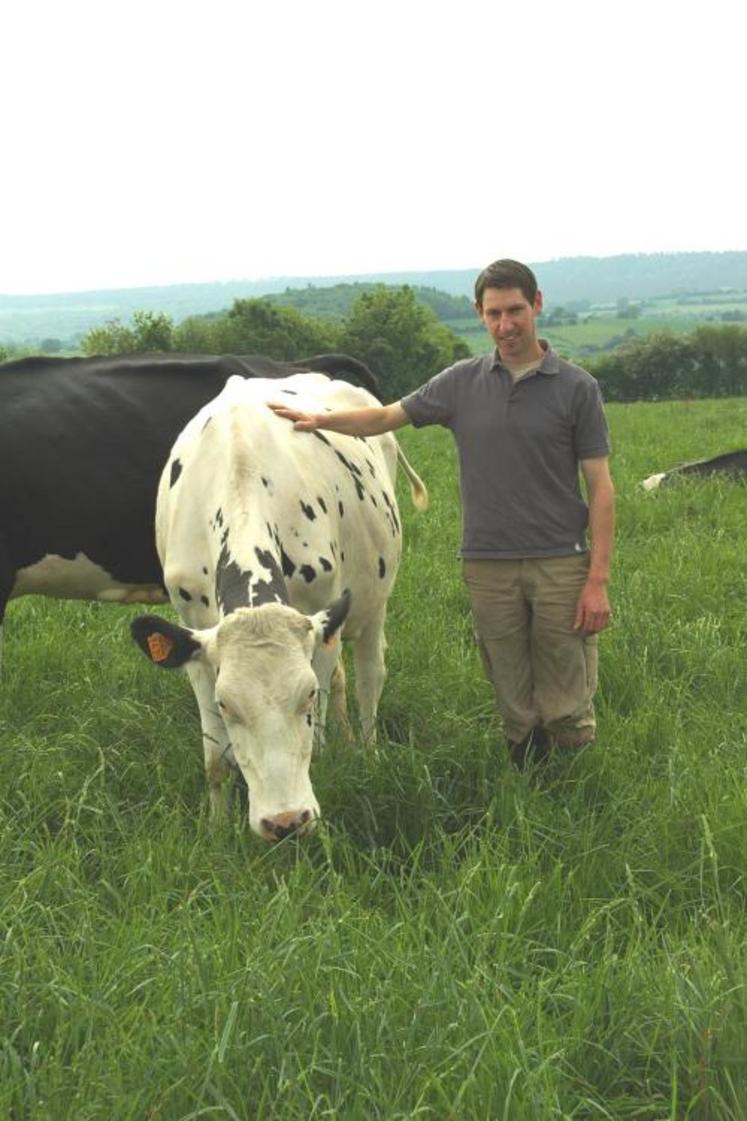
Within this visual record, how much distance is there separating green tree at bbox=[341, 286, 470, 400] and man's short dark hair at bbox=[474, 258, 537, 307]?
62443mm

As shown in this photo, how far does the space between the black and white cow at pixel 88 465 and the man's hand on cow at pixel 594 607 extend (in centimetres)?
261

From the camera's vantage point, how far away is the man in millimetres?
4324

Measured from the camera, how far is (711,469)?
40.0ft

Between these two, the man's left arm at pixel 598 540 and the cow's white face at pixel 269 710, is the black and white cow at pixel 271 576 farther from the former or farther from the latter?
the man's left arm at pixel 598 540

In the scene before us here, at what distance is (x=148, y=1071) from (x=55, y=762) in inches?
92.6

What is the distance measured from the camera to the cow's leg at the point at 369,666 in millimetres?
5500

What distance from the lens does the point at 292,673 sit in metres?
3.44

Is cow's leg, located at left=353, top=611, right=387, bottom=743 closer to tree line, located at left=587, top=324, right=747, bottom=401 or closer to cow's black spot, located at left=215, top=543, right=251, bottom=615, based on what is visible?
cow's black spot, located at left=215, top=543, right=251, bottom=615

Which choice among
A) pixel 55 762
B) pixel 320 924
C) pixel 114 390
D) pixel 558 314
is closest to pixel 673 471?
pixel 114 390

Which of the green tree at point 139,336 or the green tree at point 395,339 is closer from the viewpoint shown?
the green tree at point 139,336

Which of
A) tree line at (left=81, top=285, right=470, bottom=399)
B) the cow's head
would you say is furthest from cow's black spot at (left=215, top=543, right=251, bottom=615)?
tree line at (left=81, top=285, right=470, bottom=399)

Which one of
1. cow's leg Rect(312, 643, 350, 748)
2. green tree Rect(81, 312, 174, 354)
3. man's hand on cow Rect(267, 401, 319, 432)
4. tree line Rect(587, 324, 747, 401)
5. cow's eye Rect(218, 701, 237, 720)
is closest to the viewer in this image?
cow's eye Rect(218, 701, 237, 720)

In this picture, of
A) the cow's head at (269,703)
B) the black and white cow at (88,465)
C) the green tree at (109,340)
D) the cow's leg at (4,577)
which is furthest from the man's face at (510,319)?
the green tree at (109,340)

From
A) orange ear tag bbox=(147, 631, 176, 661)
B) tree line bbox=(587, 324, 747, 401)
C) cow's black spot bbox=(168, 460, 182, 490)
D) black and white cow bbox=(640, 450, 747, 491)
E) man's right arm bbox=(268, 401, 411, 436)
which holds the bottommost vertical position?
tree line bbox=(587, 324, 747, 401)
